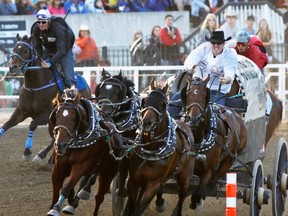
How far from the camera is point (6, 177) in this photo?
13805mm

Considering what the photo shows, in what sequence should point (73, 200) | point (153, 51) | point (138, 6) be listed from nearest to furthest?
point (73, 200)
point (153, 51)
point (138, 6)

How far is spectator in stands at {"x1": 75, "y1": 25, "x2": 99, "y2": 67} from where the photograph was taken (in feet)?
72.7

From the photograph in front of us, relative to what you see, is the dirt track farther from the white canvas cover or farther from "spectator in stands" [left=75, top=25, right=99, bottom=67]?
"spectator in stands" [left=75, top=25, right=99, bottom=67]

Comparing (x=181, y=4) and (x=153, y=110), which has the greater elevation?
(x=181, y=4)

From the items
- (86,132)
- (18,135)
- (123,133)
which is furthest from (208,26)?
(86,132)

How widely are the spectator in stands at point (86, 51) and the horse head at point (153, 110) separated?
1288 cm

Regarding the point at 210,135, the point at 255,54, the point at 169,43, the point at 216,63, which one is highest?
the point at 169,43

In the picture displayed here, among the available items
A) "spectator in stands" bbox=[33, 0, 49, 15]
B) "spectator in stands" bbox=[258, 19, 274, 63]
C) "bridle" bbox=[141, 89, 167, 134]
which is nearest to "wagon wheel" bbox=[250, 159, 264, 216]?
"bridle" bbox=[141, 89, 167, 134]

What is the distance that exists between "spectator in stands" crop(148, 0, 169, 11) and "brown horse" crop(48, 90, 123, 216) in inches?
582

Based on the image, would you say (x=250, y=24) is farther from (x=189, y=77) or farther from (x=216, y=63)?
(x=189, y=77)

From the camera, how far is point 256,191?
10.5 metres

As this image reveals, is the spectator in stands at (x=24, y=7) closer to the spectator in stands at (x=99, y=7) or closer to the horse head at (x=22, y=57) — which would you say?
the spectator in stands at (x=99, y=7)

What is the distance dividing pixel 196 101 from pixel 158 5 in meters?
14.9

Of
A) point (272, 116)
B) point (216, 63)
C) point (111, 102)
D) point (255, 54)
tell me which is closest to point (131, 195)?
point (111, 102)
